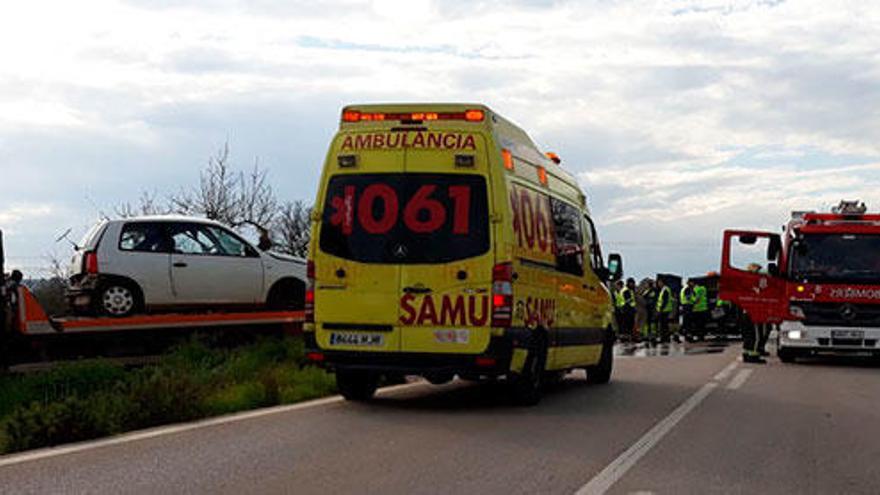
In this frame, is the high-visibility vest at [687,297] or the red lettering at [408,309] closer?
the red lettering at [408,309]

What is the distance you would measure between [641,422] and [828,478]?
293cm

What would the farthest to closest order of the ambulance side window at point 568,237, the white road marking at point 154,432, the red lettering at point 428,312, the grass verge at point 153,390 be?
the ambulance side window at point 568,237, the red lettering at point 428,312, the grass verge at point 153,390, the white road marking at point 154,432

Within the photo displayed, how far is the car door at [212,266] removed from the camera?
15.4m

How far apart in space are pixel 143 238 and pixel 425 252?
18.7 feet

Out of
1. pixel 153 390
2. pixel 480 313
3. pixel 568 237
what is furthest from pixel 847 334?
pixel 153 390

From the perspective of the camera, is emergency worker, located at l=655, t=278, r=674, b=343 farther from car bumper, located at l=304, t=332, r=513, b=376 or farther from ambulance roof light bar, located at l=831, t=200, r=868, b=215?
car bumper, located at l=304, t=332, r=513, b=376

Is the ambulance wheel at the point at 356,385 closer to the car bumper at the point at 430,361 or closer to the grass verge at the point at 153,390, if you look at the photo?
the car bumper at the point at 430,361

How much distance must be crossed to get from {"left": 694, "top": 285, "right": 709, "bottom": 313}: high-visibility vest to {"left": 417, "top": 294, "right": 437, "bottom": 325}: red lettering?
67.0ft

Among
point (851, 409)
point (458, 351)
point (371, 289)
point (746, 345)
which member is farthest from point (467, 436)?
point (746, 345)

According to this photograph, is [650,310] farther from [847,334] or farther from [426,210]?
[426,210]

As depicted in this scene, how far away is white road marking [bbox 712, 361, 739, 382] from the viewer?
16.0 metres

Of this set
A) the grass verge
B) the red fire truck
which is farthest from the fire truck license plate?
the grass verge

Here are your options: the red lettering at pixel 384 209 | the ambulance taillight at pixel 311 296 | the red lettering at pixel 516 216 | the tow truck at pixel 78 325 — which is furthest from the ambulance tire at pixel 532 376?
the tow truck at pixel 78 325

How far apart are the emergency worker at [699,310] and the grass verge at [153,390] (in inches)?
624
